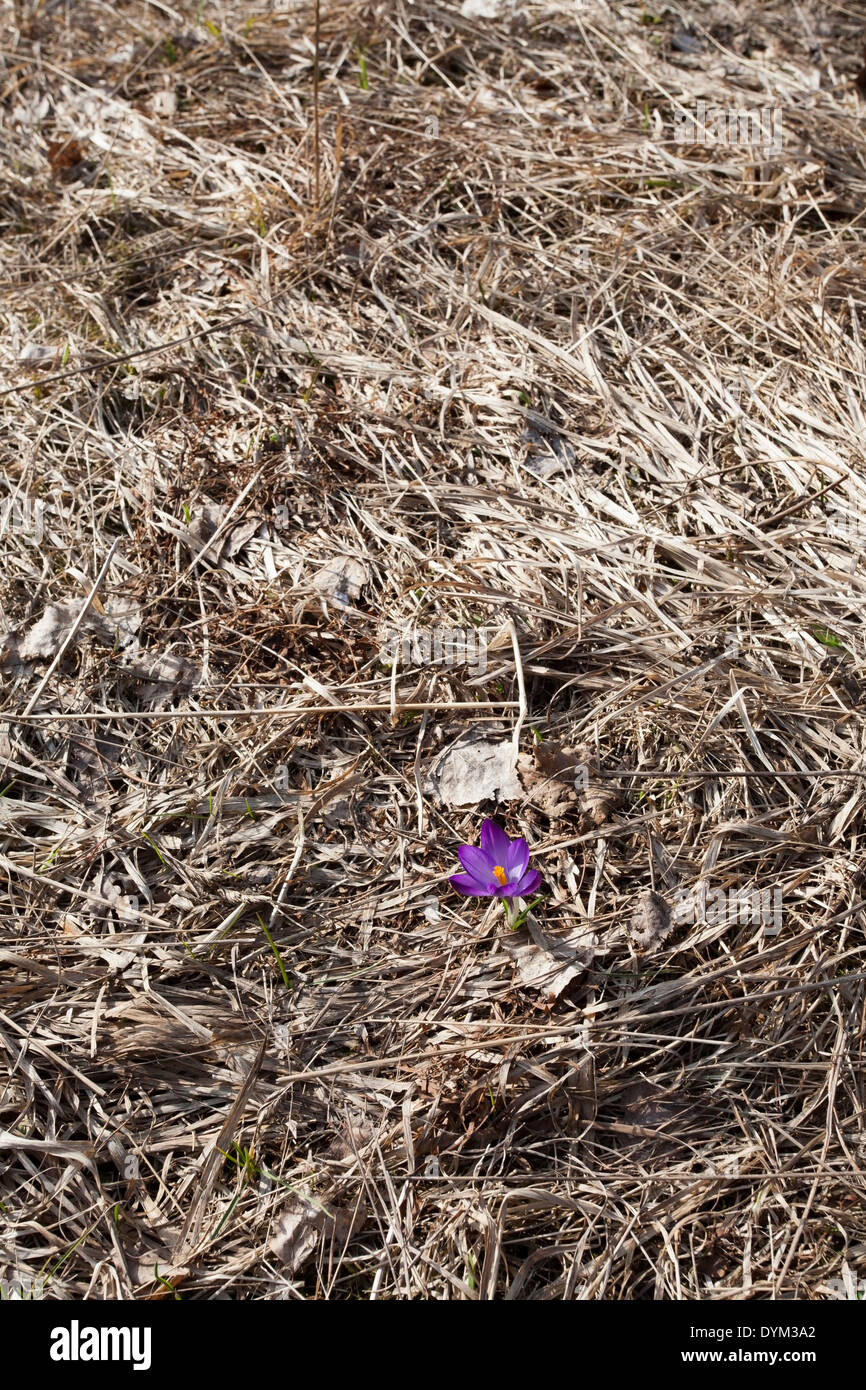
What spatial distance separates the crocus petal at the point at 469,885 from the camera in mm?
1966

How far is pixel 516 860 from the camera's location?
6.56 ft

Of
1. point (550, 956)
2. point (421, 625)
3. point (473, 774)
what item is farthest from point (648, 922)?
point (421, 625)

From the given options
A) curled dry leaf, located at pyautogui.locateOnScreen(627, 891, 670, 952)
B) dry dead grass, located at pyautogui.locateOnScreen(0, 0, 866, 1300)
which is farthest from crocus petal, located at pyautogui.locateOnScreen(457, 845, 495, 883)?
curled dry leaf, located at pyautogui.locateOnScreen(627, 891, 670, 952)

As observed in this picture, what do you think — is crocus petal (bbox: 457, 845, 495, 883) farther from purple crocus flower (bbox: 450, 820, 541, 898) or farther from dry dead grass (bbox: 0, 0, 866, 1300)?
dry dead grass (bbox: 0, 0, 866, 1300)

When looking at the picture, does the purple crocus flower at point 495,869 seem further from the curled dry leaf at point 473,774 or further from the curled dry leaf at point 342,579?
the curled dry leaf at point 342,579

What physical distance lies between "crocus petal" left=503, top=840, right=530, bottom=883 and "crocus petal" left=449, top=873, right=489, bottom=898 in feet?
0.19

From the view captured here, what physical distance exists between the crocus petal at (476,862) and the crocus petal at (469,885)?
0.04 feet

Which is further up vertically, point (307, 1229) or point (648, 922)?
point (648, 922)

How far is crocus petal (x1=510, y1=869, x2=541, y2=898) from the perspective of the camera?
1.95 m

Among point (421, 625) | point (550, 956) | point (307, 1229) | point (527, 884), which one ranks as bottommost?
point (307, 1229)

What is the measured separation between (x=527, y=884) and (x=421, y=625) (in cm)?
Answer: 68

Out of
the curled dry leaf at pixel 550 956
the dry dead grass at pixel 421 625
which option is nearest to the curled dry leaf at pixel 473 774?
the dry dead grass at pixel 421 625

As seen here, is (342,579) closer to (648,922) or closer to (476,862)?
(476,862)
